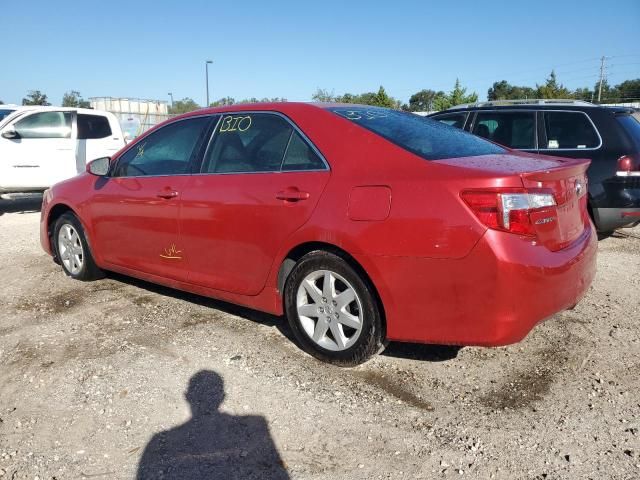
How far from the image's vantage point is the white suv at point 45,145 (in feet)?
31.7

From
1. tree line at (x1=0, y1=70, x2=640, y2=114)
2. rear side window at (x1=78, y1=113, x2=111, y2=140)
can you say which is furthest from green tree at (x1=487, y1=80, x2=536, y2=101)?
rear side window at (x1=78, y1=113, x2=111, y2=140)

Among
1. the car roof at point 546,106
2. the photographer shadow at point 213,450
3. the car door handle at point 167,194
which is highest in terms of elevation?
the car roof at point 546,106

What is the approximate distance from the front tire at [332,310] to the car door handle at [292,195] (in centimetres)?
34

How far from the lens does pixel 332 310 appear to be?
337cm

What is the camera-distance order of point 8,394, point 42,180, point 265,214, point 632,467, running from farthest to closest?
point 42,180 → point 265,214 → point 8,394 → point 632,467

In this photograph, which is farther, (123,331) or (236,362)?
(123,331)

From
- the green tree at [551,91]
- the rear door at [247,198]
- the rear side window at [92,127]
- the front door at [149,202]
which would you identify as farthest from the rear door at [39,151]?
the green tree at [551,91]

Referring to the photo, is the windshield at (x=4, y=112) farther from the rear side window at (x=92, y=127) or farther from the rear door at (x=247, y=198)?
the rear door at (x=247, y=198)

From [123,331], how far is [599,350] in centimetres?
324

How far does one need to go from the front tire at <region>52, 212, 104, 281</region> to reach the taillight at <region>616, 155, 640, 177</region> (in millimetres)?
5283

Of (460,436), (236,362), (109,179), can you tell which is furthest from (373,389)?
(109,179)

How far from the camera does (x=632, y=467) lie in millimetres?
2451

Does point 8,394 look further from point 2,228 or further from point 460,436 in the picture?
point 2,228

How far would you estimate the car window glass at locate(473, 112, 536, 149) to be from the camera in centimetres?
674
